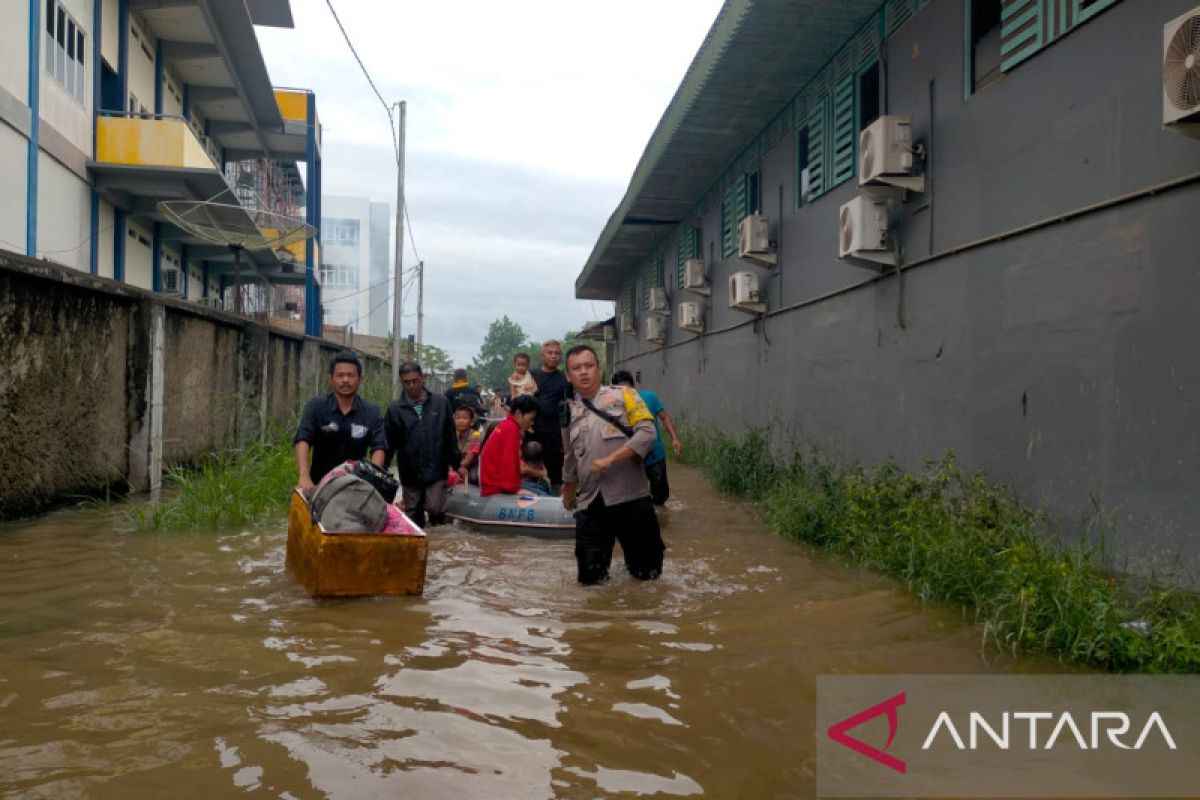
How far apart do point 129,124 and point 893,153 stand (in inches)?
577

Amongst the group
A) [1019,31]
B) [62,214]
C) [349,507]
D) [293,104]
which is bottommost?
[349,507]

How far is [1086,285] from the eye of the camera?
225 inches

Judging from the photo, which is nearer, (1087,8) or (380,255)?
(1087,8)

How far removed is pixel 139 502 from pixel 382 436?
3318 mm

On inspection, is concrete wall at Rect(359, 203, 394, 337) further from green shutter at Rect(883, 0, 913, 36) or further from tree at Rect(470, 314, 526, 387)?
green shutter at Rect(883, 0, 913, 36)

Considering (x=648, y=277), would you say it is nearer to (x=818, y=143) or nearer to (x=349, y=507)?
(x=818, y=143)

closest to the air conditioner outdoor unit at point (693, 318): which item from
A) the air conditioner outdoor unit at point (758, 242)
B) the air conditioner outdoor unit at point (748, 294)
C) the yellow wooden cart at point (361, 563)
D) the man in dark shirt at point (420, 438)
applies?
the air conditioner outdoor unit at point (748, 294)

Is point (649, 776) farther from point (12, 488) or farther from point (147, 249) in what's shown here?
point (147, 249)

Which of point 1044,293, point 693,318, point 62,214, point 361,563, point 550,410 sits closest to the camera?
point 361,563

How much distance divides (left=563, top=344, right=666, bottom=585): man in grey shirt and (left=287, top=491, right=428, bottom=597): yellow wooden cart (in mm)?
1039

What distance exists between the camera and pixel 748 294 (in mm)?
12484

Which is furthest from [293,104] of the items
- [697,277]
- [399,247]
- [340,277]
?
[340,277]

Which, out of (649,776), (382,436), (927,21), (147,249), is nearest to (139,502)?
(382,436)

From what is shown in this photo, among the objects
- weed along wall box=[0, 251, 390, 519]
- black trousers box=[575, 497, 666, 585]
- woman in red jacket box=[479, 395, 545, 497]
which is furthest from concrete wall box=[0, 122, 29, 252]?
black trousers box=[575, 497, 666, 585]
